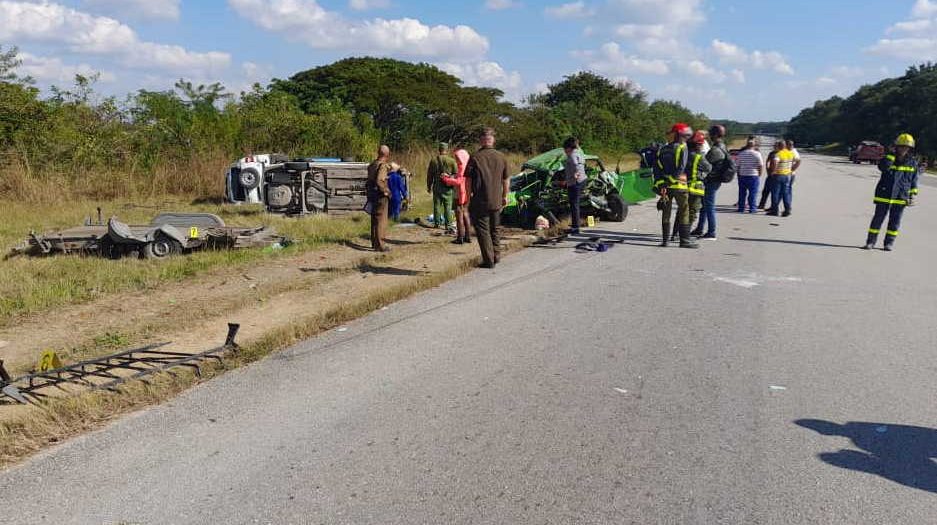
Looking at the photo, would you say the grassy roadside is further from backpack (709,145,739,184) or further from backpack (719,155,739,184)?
backpack (719,155,739,184)

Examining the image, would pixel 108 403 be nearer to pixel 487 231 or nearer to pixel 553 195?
pixel 487 231

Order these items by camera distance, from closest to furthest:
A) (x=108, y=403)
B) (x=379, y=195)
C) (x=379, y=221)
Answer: (x=108, y=403), (x=379, y=195), (x=379, y=221)

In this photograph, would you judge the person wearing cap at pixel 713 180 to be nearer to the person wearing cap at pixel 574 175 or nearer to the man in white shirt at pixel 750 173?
the person wearing cap at pixel 574 175

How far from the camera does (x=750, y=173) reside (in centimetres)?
1545

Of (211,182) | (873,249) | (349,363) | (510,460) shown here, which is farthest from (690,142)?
(211,182)

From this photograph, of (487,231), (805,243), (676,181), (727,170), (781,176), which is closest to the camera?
(487,231)

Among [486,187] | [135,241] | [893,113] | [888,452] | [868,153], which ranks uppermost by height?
[893,113]

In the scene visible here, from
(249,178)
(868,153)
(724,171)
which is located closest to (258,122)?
(249,178)

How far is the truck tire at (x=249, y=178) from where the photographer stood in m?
15.6

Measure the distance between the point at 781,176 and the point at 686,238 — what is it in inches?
210

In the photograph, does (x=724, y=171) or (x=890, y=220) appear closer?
(x=890, y=220)

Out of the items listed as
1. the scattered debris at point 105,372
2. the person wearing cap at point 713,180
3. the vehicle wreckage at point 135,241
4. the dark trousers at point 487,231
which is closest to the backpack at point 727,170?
the person wearing cap at point 713,180

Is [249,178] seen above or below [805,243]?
above

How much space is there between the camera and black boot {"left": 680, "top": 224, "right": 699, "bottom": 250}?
10664 mm
